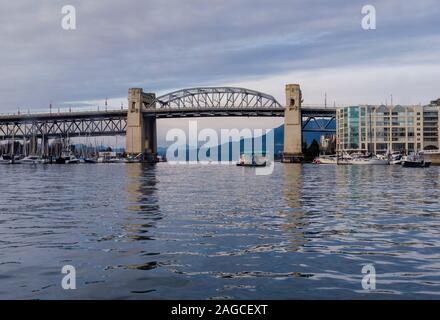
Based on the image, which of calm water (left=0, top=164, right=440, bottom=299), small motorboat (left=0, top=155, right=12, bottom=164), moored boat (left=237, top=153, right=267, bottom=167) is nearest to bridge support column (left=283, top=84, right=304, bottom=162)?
moored boat (left=237, top=153, right=267, bottom=167)

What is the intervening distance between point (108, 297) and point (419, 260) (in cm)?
818

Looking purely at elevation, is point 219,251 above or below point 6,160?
above

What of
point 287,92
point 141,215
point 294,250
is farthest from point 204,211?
point 287,92

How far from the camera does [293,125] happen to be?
19450cm

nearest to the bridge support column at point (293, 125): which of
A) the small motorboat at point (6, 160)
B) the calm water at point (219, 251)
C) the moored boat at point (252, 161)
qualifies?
the moored boat at point (252, 161)

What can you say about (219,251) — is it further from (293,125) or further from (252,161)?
(293,125)

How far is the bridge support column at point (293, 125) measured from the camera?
192m

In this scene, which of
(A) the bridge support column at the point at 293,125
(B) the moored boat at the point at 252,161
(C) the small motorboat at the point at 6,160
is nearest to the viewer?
(B) the moored boat at the point at 252,161

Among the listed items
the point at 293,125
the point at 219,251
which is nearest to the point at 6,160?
the point at 293,125

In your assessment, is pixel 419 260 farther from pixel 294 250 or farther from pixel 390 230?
pixel 390 230

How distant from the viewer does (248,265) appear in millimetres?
13844

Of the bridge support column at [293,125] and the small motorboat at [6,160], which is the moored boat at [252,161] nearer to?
the bridge support column at [293,125]

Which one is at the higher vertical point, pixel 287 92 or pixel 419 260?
pixel 287 92
